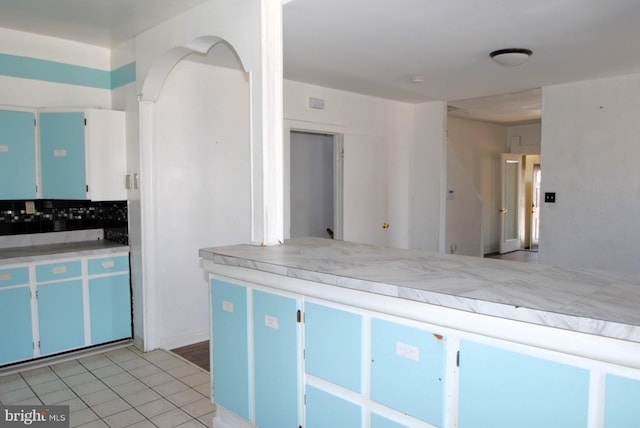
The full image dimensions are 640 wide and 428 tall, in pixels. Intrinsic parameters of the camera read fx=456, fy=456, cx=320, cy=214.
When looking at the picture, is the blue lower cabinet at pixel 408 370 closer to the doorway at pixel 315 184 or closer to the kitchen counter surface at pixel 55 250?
the kitchen counter surface at pixel 55 250

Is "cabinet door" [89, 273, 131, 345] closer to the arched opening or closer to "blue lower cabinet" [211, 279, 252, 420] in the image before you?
the arched opening

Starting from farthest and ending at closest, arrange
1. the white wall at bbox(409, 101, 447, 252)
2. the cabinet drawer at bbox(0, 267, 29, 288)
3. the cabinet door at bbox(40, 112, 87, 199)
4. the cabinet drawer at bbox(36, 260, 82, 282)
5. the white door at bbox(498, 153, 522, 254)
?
the white door at bbox(498, 153, 522, 254) → the white wall at bbox(409, 101, 447, 252) → the cabinet door at bbox(40, 112, 87, 199) → the cabinet drawer at bbox(36, 260, 82, 282) → the cabinet drawer at bbox(0, 267, 29, 288)

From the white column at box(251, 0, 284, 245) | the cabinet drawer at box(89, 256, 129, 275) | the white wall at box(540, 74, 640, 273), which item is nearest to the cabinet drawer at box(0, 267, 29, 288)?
the cabinet drawer at box(89, 256, 129, 275)

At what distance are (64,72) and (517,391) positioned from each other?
13.4ft

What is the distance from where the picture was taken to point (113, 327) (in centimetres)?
386

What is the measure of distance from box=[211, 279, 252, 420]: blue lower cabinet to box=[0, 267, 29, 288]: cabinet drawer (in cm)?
179

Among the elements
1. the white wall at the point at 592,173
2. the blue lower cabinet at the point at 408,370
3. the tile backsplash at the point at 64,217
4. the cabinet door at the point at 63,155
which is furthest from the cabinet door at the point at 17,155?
the white wall at the point at 592,173

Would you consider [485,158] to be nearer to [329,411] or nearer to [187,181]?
[187,181]

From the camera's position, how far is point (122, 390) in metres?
3.15

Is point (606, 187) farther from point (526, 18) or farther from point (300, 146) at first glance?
point (300, 146)

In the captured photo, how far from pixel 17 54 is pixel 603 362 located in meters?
4.30

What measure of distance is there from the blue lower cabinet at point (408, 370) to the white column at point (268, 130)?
1.05 meters

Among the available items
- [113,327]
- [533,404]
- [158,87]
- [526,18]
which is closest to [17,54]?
[158,87]

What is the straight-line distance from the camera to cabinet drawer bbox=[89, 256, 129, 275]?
3.74 m
